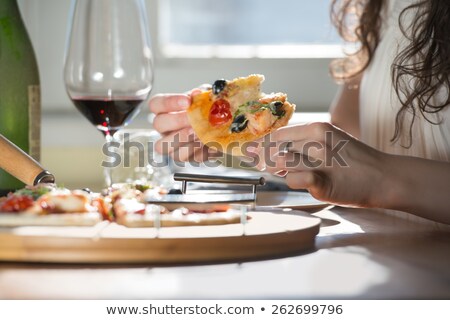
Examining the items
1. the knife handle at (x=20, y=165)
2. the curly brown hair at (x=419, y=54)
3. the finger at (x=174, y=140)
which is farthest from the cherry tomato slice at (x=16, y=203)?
the curly brown hair at (x=419, y=54)

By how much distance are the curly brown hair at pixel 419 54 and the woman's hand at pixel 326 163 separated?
0.86 ft

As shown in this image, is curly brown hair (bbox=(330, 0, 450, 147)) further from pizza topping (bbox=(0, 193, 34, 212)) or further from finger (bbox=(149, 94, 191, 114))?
pizza topping (bbox=(0, 193, 34, 212))

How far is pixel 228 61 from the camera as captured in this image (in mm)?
2410

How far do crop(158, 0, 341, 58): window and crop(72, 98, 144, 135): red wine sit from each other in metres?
1.19

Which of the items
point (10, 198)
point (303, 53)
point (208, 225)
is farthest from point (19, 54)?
point (303, 53)

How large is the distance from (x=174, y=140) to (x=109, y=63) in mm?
167

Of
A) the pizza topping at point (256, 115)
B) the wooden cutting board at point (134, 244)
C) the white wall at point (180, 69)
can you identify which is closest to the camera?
the wooden cutting board at point (134, 244)

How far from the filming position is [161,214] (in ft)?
2.95

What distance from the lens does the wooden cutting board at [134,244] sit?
80 centimetres

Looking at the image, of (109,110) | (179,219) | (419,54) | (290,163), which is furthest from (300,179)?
(419,54)

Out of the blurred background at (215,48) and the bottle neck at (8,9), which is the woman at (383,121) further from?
the blurred background at (215,48)

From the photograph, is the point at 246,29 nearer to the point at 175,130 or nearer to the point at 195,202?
the point at 175,130

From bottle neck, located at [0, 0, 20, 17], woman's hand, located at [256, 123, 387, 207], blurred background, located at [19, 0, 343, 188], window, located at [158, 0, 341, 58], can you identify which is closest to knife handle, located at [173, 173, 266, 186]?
woman's hand, located at [256, 123, 387, 207]

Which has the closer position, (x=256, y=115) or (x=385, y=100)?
(x=256, y=115)
